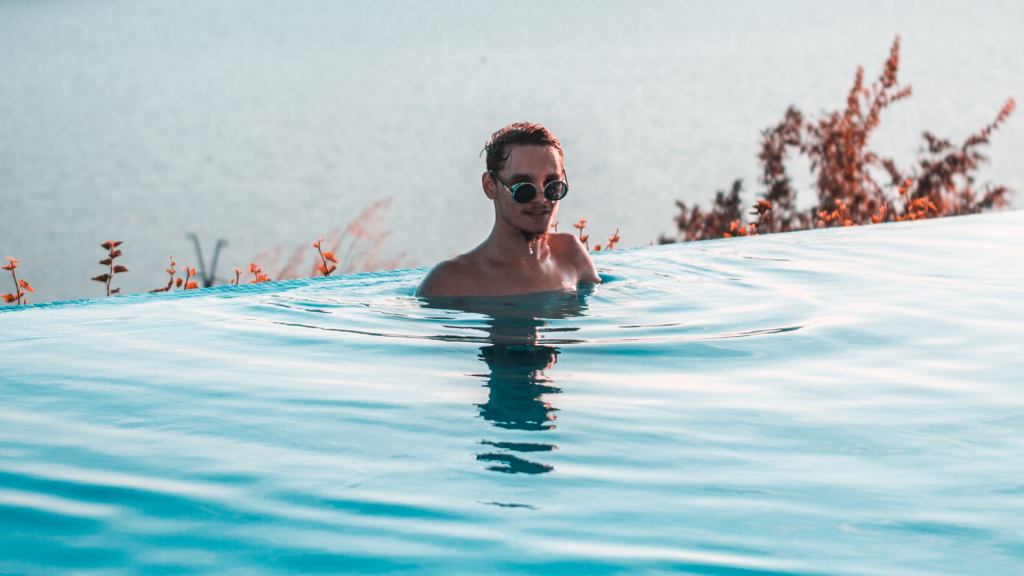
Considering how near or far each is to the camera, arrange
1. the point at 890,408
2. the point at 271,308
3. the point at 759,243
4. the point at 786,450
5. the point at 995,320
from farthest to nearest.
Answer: the point at 759,243
the point at 271,308
the point at 995,320
the point at 890,408
the point at 786,450

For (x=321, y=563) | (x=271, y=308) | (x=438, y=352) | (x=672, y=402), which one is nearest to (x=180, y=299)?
(x=271, y=308)

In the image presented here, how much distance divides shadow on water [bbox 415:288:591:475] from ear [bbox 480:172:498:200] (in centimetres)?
52

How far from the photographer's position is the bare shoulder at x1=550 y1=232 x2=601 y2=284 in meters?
4.83

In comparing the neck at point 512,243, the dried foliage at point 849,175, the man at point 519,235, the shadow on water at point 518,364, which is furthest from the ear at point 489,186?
the dried foliage at point 849,175

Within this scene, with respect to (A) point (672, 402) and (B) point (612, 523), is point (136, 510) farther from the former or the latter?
(A) point (672, 402)

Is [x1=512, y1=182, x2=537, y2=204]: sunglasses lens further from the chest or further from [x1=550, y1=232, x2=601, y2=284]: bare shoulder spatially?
[x1=550, y1=232, x2=601, y2=284]: bare shoulder

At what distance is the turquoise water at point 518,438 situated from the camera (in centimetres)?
164

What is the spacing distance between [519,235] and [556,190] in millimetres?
336

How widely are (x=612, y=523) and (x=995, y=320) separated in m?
2.95

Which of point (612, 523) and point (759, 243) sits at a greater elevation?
point (759, 243)

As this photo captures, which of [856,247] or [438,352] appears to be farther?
[856,247]

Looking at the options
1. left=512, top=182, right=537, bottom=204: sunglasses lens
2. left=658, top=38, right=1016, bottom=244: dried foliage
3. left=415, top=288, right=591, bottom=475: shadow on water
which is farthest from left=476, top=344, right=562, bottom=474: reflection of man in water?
left=658, top=38, right=1016, bottom=244: dried foliage

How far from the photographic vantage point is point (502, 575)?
1534 millimetres

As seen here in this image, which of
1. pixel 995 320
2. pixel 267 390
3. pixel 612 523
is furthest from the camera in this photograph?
pixel 995 320
